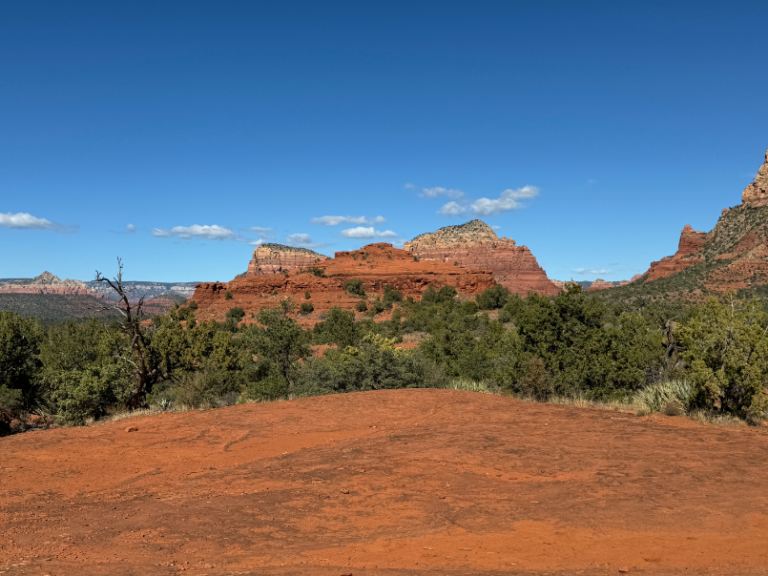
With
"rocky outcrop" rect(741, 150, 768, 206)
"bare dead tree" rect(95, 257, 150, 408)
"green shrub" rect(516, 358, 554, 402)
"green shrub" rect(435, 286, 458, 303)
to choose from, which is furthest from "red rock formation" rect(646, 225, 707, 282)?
"bare dead tree" rect(95, 257, 150, 408)

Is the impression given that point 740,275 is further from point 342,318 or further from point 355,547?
point 355,547

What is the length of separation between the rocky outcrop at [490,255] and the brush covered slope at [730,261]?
3123 cm

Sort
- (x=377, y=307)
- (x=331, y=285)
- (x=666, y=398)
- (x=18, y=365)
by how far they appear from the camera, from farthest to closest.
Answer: (x=331, y=285), (x=377, y=307), (x=18, y=365), (x=666, y=398)

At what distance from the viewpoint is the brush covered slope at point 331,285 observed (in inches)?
2704

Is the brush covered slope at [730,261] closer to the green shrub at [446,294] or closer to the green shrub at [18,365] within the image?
the green shrub at [446,294]

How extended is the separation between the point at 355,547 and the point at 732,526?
12.4ft

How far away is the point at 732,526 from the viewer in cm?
517

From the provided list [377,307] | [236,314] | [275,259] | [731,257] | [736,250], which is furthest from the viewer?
[275,259]

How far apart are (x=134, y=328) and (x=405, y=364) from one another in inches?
373

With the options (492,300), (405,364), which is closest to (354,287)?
(492,300)

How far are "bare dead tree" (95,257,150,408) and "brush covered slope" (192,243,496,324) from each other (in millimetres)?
45785

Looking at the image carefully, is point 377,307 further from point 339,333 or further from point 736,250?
point 736,250

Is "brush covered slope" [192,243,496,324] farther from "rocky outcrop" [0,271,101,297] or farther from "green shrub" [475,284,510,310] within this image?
"rocky outcrop" [0,271,101,297]

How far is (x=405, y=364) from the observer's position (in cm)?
1830
